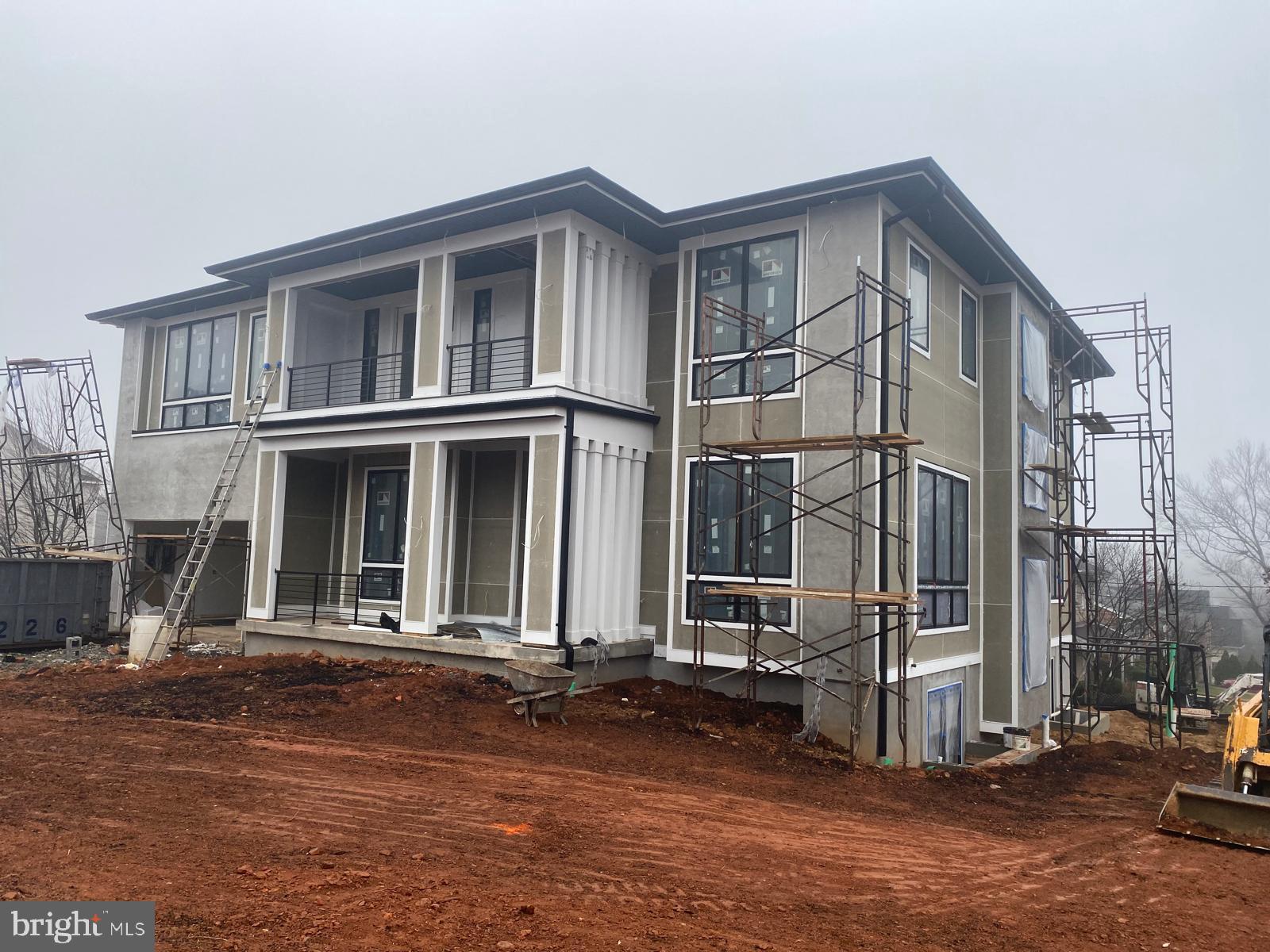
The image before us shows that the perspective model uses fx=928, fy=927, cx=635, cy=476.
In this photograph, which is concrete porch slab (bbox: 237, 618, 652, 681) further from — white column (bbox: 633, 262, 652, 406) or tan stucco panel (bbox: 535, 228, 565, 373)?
tan stucco panel (bbox: 535, 228, 565, 373)

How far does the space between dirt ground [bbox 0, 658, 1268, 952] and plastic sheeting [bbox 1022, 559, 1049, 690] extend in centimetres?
402

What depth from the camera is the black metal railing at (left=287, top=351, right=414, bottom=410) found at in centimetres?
1788

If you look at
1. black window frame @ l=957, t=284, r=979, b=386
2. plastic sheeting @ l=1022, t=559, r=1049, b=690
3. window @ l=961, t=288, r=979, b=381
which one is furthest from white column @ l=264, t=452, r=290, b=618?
plastic sheeting @ l=1022, t=559, r=1049, b=690

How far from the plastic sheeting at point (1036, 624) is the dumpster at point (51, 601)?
18.1 m

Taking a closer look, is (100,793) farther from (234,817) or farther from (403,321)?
(403,321)

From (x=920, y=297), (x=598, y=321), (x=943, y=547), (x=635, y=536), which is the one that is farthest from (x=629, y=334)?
(x=943, y=547)

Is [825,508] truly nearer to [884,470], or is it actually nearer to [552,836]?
[884,470]

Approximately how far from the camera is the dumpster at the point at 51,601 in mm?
17547

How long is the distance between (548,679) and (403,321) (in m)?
9.71

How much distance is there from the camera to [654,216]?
14.0m

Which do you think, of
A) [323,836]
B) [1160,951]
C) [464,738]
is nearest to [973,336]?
[464,738]

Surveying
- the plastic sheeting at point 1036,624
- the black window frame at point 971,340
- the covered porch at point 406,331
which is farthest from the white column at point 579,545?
the plastic sheeting at point 1036,624

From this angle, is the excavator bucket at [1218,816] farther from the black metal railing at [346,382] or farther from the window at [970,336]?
the black metal railing at [346,382]

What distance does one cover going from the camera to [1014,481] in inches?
643
